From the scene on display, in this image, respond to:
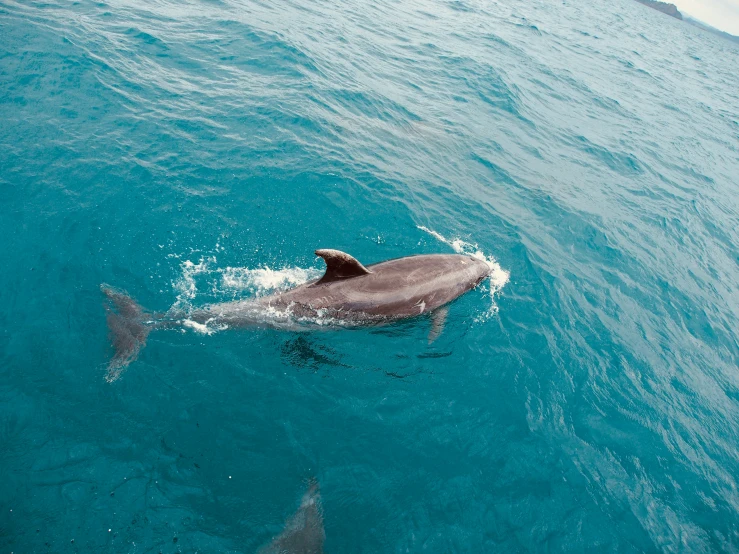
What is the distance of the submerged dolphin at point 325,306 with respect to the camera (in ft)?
32.0

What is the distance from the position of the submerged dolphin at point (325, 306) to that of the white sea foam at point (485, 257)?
2366 millimetres

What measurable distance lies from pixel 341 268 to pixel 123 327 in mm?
4876

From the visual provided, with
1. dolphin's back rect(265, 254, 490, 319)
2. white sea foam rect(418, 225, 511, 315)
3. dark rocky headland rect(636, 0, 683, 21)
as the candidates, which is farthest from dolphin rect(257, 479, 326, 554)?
dark rocky headland rect(636, 0, 683, 21)

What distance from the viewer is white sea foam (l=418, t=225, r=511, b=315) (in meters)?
13.1

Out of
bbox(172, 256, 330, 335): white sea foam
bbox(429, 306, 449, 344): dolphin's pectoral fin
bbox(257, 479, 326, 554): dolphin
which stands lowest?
bbox(257, 479, 326, 554): dolphin

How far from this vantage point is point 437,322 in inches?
445

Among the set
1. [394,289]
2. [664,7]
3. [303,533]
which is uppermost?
[664,7]

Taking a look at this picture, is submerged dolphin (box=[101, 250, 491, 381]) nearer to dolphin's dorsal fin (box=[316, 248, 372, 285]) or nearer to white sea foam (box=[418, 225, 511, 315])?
dolphin's dorsal fin (box=[316, 248, 372, 285])

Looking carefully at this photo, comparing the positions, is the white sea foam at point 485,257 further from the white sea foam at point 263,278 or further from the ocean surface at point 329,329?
the white sea foam at point 263,278

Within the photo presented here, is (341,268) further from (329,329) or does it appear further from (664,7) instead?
(664,7)

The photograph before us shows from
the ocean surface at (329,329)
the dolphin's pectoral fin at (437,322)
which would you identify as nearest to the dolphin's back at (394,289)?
the dolphin's pectoral fin at (437,322)

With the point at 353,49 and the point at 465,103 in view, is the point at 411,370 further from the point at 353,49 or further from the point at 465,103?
the point at 353,49

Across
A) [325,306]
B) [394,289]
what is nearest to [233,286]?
[325,306]

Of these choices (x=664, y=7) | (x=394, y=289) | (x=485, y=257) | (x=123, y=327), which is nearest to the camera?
(x=123, y=327)
